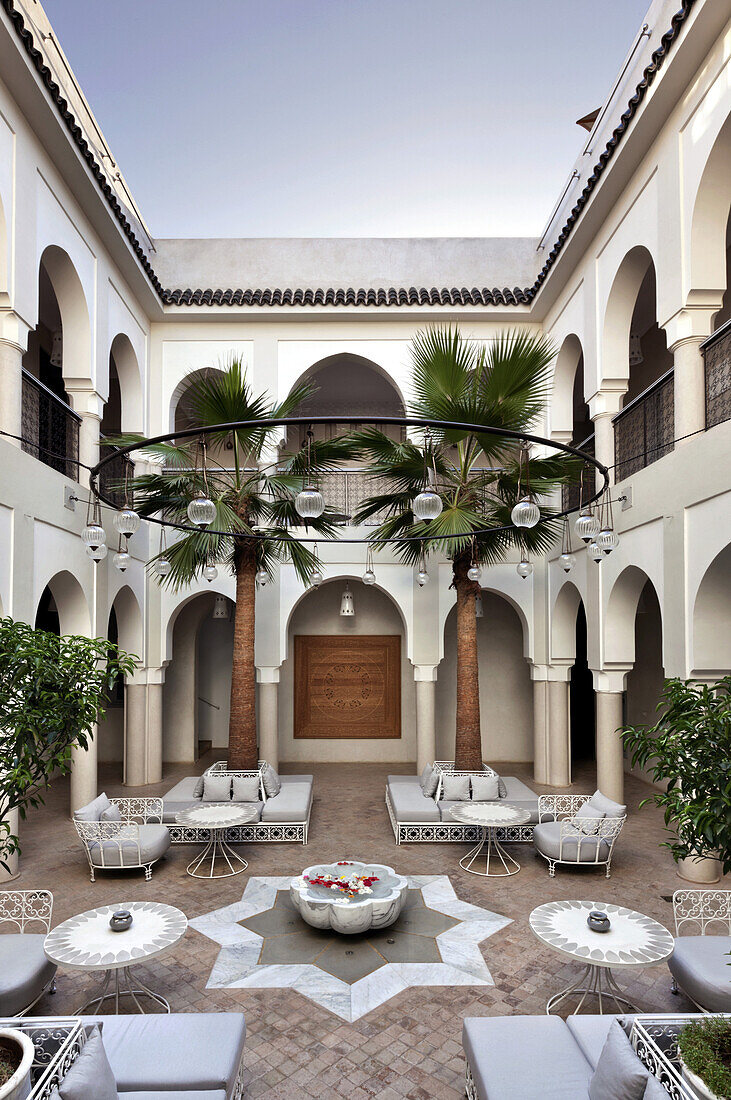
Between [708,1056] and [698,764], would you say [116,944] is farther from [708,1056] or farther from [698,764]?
[698,764]

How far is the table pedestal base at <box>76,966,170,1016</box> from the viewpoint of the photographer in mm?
5366

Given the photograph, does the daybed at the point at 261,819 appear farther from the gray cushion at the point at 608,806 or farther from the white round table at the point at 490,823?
the gray cushion at the point at 608,806

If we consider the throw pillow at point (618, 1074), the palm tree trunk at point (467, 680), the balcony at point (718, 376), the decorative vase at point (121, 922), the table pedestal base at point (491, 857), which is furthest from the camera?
the palm tree trunk at point (467, 680)

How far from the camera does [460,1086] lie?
460 centimetres

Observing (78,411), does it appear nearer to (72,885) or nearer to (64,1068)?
(72,885)

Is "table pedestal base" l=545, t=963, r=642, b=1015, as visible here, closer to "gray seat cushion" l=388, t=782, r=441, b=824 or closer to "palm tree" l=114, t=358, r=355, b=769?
"gray seat cushion" l=388, t=782, r=441, b=824

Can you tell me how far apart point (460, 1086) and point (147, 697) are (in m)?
9.70

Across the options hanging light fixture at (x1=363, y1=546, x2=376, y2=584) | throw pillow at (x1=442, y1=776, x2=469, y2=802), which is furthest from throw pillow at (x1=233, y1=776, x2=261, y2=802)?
hanging light fixture at (x1=363, y1=546, x2=376, y2=584)

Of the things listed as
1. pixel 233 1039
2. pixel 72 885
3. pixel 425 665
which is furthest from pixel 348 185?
pixel 233 1039

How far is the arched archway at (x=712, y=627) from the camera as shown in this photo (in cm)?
767

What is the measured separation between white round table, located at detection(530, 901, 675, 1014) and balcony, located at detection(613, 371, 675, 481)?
510 centimetres

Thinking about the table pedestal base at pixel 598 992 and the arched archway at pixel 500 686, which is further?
the arched archway at pixel 500 686

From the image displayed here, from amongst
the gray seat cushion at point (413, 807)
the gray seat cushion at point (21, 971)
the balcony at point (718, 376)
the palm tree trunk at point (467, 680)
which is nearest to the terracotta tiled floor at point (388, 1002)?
the gray seat cushion at point (413, 807)

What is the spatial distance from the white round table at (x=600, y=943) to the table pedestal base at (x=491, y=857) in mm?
2466
